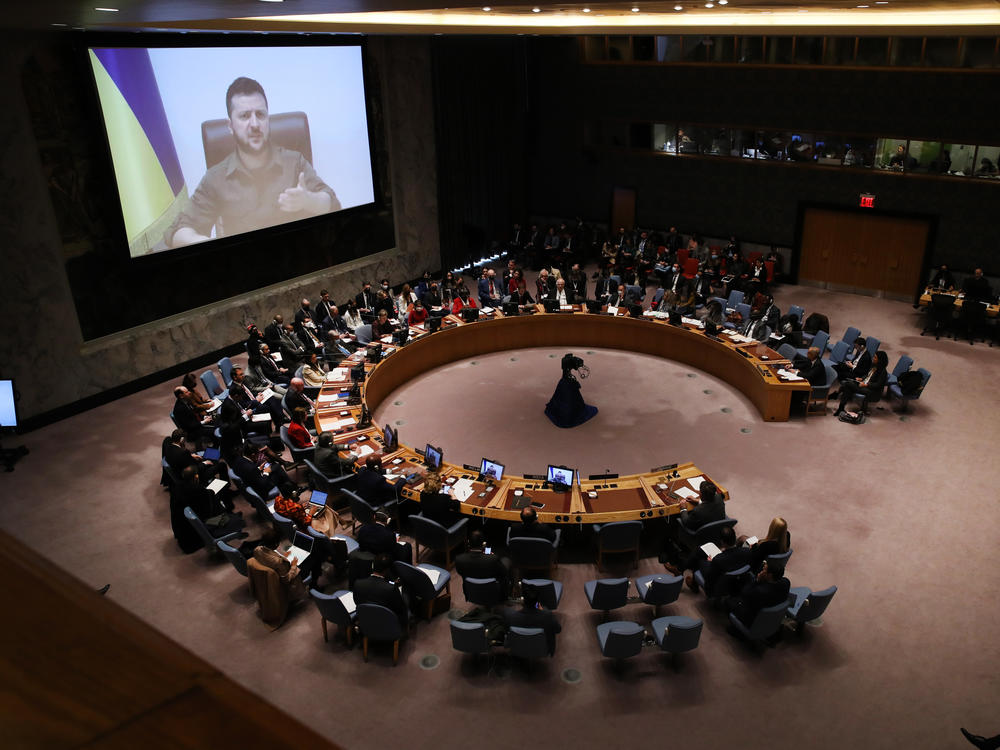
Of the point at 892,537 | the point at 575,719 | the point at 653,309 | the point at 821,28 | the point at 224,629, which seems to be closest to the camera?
the point at 575,719

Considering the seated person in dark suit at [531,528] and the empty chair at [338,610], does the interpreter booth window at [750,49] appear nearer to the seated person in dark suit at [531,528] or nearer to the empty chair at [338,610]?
the seated person in dark suit at [531,528]

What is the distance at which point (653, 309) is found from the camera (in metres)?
14.3

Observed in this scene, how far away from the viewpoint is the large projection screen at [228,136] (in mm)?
11828

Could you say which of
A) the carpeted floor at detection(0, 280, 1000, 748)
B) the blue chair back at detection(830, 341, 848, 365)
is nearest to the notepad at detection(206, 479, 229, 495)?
the carpeted floor at detection(0, 280, 1000, 748)

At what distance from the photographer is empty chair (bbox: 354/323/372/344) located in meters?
13.2

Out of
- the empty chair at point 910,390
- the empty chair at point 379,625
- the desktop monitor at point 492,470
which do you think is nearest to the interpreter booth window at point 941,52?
the empty chair at point 910,390

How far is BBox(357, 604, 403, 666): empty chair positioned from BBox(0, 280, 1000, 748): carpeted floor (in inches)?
8.9

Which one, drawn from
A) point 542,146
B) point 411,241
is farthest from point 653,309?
point 542,146

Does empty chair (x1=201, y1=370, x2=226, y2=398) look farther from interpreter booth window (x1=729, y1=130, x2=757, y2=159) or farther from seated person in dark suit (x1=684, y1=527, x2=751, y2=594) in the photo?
interpreter booth window (x1=729, y1=130, x2=757, y2=159)

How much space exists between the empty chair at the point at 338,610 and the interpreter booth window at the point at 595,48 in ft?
51.9

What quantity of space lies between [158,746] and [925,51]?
17428 mm

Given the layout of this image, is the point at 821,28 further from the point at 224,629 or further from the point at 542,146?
the point at 224,629

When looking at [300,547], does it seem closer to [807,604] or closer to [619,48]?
[807,604]

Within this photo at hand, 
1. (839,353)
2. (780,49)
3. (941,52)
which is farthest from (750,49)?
(839,353)
